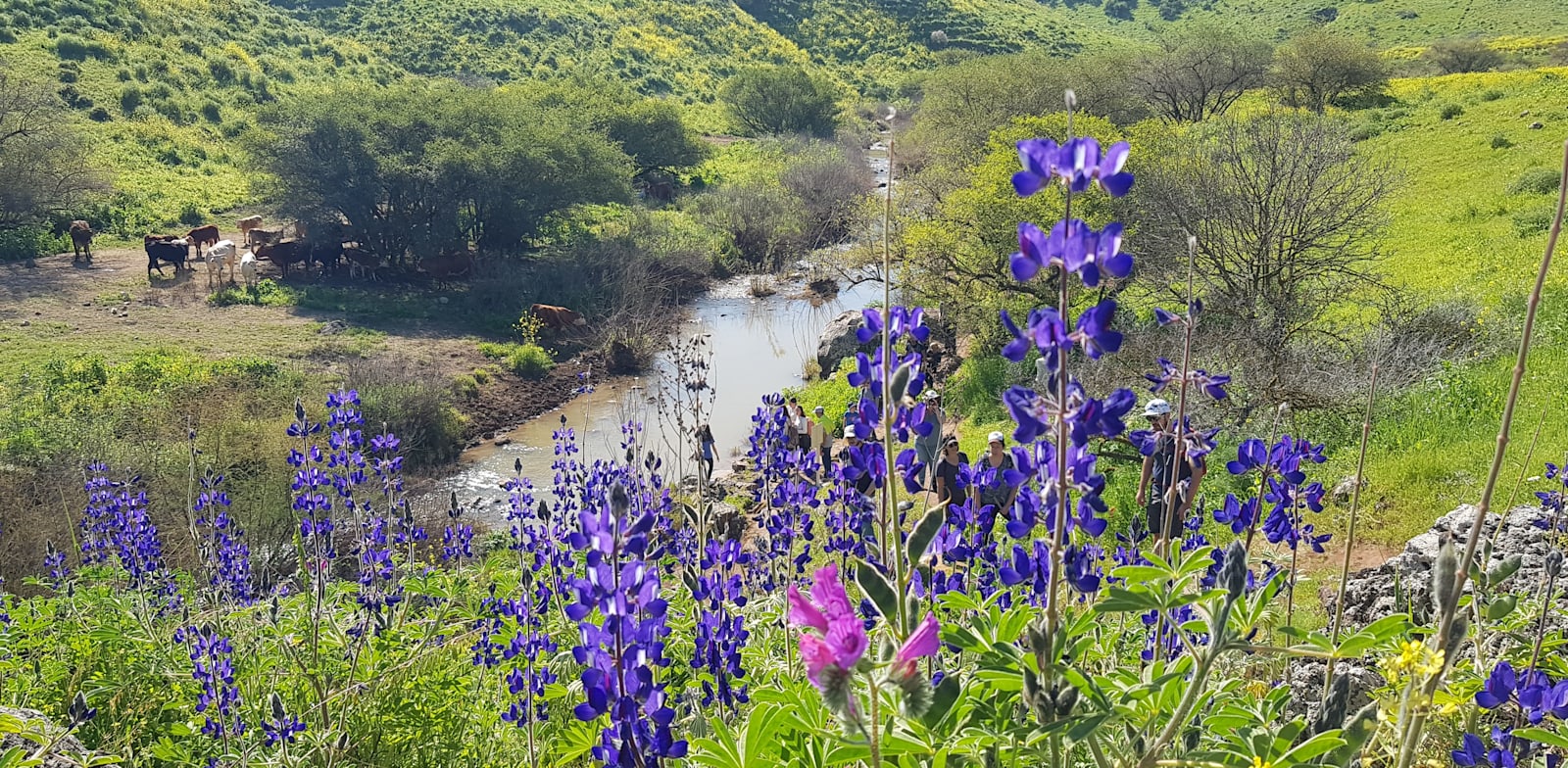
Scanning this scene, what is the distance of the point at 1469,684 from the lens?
2.28m

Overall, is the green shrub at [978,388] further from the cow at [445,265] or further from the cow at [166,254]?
the cow at [166,254]

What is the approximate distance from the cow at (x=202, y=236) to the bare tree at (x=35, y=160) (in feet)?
11.0

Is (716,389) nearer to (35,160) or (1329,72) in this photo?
(35,160)

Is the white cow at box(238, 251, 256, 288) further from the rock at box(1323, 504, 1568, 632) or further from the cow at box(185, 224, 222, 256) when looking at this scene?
the rock at box(1323, 504, 1568, 632)

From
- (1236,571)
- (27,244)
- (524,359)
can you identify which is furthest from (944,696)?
(27,244)

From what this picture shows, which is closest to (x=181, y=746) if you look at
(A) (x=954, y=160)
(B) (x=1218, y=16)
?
(A) (x=954, y=160)

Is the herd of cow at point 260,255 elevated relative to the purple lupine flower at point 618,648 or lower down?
lower down

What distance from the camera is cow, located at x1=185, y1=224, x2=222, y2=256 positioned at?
25062 mm

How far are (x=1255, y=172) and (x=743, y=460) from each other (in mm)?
9001

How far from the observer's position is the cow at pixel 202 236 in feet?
82.2

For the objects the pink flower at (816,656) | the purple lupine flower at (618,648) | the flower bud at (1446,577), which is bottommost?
the purple lupine flower at (618,648)

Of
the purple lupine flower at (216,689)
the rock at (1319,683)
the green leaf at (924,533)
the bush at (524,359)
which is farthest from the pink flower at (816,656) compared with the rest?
the bush at (524,359)

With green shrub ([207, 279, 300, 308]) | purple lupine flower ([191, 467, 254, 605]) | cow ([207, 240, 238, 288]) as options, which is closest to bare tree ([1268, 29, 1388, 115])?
green shrub ([207, 279, 300, 308])

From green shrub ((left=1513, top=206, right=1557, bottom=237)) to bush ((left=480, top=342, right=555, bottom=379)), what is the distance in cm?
1842
